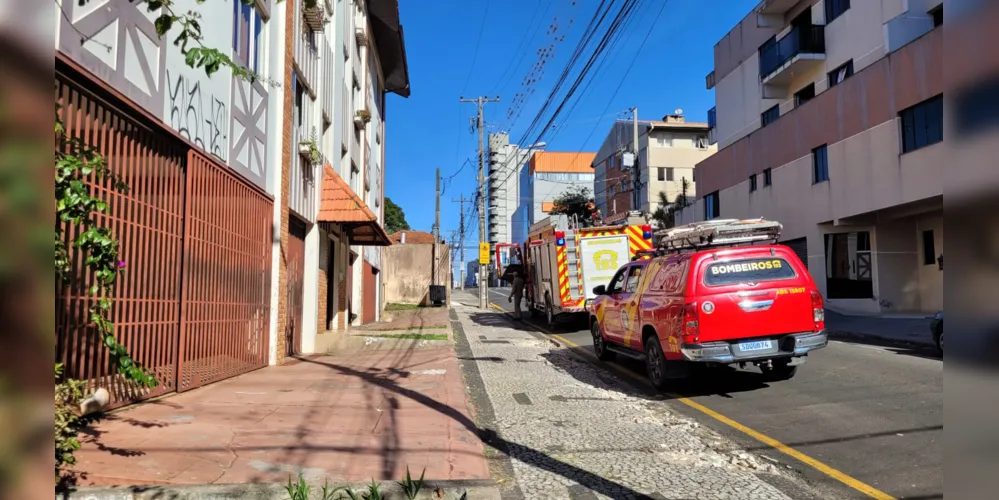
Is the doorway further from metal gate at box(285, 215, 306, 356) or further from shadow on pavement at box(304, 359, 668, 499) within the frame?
shadow on pavement at box(304, 359, 668, 499)

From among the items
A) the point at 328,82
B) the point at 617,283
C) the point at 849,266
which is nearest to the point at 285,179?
the point at 328,82

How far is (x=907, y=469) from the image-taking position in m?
4.80

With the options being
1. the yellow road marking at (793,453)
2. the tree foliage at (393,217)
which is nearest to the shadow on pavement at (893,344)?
the yellow road marking at (793,453)

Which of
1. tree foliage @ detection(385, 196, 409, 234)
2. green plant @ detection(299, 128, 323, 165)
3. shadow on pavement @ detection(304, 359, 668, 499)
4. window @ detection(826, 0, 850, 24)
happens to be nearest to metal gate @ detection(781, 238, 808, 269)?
window @ detection(826, 0, 850, 24)

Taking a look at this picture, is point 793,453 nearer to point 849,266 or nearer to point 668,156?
point 849,266

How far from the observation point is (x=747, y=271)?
784 cm

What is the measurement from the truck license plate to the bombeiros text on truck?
0.5 inches

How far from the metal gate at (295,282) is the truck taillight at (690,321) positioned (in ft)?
24.3

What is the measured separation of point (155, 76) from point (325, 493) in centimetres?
490

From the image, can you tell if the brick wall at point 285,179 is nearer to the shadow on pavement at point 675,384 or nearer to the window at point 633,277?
the shadow on pavement at point 675,384

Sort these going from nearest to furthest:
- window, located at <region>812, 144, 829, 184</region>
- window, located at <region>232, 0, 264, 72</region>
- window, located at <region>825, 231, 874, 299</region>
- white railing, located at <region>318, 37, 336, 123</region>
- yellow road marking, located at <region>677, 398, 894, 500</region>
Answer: yellow road marking, located at <region>677, 398, 894, 500</region>, window, located at <region>232, 0, 264, 72</region>, white railing, located at <region>318, 37, 336, 123</region>, window, located at <region>825, 231, 874, 299</region>, window, located at <region>812, 144, 829, 184</region>

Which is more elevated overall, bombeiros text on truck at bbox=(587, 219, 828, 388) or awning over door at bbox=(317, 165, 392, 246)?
awning over door at bbox=(317, 165, 392, 246)

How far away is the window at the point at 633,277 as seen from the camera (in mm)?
9955

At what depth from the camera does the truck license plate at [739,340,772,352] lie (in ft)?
24.5
